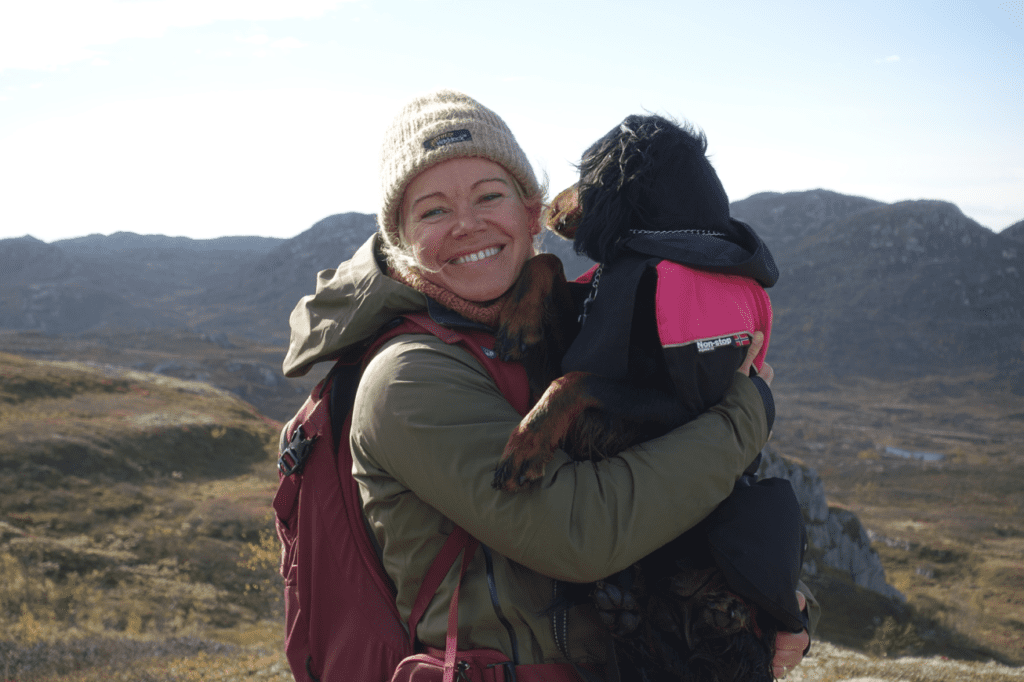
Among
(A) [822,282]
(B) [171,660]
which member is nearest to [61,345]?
(B) [171,660]

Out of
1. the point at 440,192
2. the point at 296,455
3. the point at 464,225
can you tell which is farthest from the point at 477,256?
the point at 296,455

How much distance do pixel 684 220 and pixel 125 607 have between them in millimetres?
10079

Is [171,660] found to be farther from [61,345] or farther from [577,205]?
[61,345]

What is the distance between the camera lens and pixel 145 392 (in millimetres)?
26609

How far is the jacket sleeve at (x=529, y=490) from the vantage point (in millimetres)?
1624

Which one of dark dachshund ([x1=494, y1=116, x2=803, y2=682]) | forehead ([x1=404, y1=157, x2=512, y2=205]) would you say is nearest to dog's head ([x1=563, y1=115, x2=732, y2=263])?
dark dachshund ([x1=494, y1=116, x2=803, y2=682])

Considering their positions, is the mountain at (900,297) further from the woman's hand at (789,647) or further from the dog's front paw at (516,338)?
the dog's front paw at (516,338)

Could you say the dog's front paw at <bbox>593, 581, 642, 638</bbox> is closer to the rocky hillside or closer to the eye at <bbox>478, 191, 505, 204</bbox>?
the eye at <bbox>478, 191, 505, 204</bbox>

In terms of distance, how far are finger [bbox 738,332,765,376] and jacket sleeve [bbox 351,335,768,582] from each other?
0.38 meters

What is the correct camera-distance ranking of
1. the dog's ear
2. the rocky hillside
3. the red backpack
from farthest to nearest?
1. the rocky hillside
2. the dog's ear
3. the red backpack

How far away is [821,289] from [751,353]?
11426cm

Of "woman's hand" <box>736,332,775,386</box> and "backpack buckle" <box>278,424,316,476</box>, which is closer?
"backpack buckle" <box>278,424,316,476</box>

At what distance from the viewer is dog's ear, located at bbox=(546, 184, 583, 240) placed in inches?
97.0

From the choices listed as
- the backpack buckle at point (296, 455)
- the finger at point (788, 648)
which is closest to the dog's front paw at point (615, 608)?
the finger at point (788, 648)
